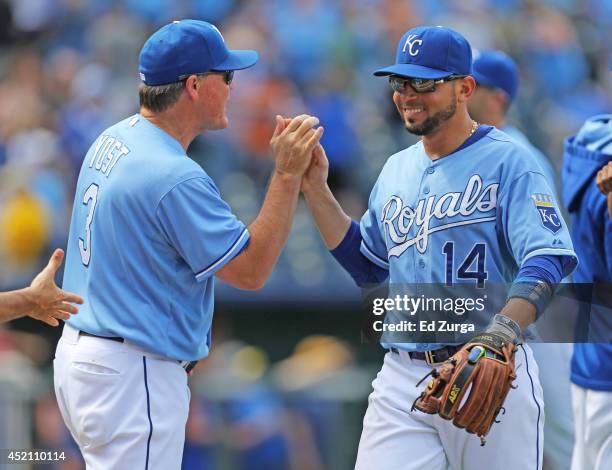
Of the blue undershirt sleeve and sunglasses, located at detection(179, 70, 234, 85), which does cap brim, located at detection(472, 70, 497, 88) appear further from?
→ the blue undershirt sleeve

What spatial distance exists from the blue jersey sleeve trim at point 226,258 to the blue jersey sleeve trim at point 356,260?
61 centimetres

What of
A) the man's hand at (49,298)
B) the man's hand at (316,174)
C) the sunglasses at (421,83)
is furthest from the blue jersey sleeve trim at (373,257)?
the man's hand at (49,298)

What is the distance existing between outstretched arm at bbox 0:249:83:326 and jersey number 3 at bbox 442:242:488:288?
1258mm

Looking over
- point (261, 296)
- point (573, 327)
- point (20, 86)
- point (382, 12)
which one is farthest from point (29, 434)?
point (382, 12)

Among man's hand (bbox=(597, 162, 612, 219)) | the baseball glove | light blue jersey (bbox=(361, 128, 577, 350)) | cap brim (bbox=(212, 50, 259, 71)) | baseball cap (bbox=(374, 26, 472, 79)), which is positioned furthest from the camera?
man's hand (bbox=(597, 162, 612, 219))

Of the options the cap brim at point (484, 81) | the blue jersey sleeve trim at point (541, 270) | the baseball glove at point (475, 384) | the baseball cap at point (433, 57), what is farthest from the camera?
the cap brim at point (484, 81)

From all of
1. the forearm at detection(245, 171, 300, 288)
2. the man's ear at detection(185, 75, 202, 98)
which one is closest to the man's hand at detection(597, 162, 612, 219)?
the forearm at detection(245, 171, 300, 288)

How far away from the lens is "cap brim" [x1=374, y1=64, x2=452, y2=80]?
13.3 ft

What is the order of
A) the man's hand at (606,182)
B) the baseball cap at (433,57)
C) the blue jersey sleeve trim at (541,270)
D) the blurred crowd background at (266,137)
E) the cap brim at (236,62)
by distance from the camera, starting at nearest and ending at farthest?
the blue jersey sleeve trim at (541,270) → the baseball cap at (433,57) → the cap brim at (236,62) → the man's hand at (606,182) → the blurred crowd background at (266,137)

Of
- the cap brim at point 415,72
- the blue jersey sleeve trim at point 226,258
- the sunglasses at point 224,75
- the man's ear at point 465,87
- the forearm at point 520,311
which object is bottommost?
the forearm at point 520,311

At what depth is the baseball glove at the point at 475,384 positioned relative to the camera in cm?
364

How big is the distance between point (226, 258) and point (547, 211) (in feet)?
3.58

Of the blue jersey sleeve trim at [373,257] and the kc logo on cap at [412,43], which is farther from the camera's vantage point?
the blue jersey sleeve trim at [373,257]

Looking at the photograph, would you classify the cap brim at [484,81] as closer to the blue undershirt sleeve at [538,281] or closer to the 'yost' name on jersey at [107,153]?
the blue undershirt sleeve at [538,281]
